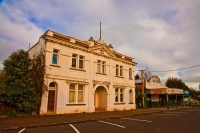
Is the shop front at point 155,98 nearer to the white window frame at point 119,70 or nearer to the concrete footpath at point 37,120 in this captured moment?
the white window frame at point 119,70

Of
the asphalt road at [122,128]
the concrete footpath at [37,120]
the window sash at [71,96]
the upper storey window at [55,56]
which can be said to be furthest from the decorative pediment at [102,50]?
the asphalt road at [122,128]

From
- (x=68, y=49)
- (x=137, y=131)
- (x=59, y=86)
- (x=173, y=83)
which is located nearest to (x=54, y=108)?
(x=59, y=86)

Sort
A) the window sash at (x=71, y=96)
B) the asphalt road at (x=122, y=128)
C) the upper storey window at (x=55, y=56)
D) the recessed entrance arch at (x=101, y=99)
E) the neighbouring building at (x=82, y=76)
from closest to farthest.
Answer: the asphalt road at (x=122, y=128), the neighbouring building at (x=82, y=76), the upper storey window at (x=55, y=56), the window sash at (x=71, y=96), the recessed entrance arch at (x=101, y=99)

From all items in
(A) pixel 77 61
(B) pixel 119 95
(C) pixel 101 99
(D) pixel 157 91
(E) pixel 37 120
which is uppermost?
(A) pixel 77 61

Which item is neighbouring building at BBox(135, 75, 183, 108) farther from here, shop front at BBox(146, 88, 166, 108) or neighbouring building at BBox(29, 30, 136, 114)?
neighbouring building at BBox(29, 30, 136, 114)

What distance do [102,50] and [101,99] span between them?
6421mm

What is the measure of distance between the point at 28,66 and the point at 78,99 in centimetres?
630

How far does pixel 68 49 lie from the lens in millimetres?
18719

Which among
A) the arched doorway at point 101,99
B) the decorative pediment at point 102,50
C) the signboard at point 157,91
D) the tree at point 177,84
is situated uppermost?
the decorative pediment at point 102,50

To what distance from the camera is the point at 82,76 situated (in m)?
19.7

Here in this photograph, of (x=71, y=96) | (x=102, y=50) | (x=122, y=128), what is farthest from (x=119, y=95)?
(x=122, y=128)

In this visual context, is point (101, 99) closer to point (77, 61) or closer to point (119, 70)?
point (119, 70)

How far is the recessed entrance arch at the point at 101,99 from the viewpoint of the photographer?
885 inches

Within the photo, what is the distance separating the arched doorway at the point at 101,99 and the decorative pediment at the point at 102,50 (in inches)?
179
